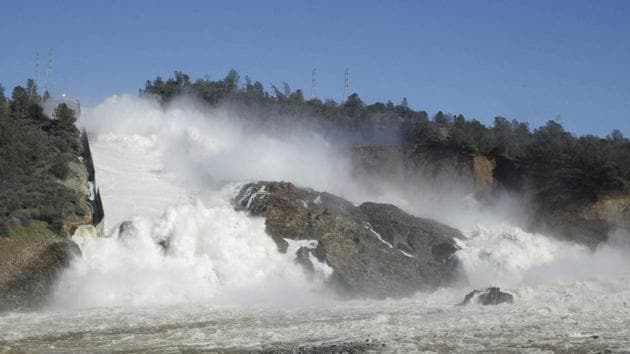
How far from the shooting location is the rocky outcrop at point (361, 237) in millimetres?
32219

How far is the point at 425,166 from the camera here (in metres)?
53.6

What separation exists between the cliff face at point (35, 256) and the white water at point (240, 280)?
28.6 inches

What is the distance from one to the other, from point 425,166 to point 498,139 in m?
5.56

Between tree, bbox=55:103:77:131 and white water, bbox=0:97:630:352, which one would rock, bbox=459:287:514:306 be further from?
tree, bbox=55:103:77:131

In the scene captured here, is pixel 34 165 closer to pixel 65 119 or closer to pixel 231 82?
pixel 65 119

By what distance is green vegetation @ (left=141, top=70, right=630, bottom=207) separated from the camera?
45750mm

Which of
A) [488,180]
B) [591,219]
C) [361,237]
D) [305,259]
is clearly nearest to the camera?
[305,259]

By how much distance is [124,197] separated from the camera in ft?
132

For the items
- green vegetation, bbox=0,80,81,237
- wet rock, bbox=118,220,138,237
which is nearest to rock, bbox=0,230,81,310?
green vegetation, bbox=0,80,81,237

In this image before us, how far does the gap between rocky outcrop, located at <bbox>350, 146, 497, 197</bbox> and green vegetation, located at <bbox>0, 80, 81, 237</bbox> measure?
67.3 ft

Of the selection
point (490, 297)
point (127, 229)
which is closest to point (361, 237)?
point (490, 297)

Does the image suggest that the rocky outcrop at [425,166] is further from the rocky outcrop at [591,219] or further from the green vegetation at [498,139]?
the rocky outcrop at [591,219]

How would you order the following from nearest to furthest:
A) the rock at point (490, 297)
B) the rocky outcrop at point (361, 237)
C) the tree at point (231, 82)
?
1. the rock at point (490, 297)
2. the rocky outcrop at point (361, 237)
3. the tree at point (231, 82)

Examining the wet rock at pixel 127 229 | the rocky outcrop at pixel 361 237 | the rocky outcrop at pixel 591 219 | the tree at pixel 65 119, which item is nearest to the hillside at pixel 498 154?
the rocky outcrop at pixel 591 219
